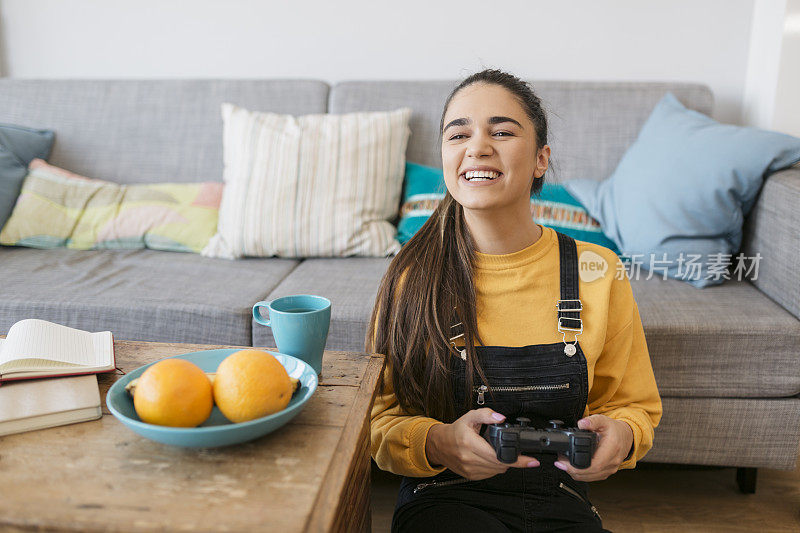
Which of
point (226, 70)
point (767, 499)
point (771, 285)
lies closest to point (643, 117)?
point (771, 285)

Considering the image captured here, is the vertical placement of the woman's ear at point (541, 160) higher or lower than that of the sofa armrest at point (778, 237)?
higher

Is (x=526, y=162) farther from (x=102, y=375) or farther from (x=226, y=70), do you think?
(x=226, y=70)

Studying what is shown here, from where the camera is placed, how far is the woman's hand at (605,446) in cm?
90

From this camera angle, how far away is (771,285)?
156 centimetres

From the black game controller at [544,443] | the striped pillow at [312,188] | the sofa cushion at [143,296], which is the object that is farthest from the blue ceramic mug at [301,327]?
the striped pillow at [312,188]

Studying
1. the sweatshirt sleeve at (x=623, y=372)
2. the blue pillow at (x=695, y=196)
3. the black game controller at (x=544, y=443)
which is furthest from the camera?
the blue pillow at (x=695, y=196)

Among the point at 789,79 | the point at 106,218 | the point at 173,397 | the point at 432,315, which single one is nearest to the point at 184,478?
the point at 173,397

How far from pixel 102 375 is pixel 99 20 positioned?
6.23 ft

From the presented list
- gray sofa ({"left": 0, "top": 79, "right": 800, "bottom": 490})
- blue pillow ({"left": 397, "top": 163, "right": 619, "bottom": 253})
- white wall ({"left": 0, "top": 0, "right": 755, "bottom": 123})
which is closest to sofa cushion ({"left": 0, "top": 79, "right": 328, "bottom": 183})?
gray sofa ({"left": 0, "top": 79, "right": 800, "bottom": 490})

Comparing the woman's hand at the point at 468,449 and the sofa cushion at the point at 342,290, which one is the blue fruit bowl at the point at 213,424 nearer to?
the woman's hand at the point at 468,449

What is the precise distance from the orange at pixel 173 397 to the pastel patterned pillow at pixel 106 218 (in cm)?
128

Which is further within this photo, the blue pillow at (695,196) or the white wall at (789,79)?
the white wall at (789,79)

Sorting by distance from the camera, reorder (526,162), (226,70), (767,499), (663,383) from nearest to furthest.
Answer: (526,162), (663,383), (767,499), (226,70)

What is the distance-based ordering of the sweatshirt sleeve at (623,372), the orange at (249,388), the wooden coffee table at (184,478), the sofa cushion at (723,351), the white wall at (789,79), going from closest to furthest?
1. the wooden coffee table at (184,478)
2. the orange at (249,388)
3. the sweatshirt sleeve at (623,372)
4. the sofa cushion at (723,351)
5. the white wall at (789,79)
